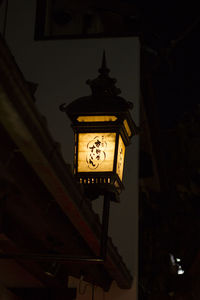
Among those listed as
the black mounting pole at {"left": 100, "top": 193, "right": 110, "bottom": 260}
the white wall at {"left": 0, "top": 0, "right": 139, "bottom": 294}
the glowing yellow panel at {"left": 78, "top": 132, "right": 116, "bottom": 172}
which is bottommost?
the black mounting pole at {"left": 100, "top": 193, "right": 110, "bottom": 260}

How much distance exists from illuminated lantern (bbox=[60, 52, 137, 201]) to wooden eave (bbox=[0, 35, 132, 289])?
0.72 feet

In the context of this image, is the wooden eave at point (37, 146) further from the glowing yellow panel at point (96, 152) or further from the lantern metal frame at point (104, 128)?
the glowing yellow panel at point (96, 152)

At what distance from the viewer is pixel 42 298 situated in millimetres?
7453

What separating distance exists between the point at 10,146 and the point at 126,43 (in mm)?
5944

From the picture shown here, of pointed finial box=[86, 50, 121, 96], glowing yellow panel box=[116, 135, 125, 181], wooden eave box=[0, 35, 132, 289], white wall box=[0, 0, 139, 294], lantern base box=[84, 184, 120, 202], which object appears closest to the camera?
wooden eave box=[0, 35, 132, 289]

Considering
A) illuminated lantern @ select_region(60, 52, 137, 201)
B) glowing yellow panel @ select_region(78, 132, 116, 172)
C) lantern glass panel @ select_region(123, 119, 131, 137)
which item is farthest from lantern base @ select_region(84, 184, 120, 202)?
lantern glass panel @ select_region(123, 119, 131, 137)

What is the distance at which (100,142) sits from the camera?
15.4 feet

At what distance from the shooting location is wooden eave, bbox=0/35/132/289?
2893 mm

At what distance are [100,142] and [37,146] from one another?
1.36 meters

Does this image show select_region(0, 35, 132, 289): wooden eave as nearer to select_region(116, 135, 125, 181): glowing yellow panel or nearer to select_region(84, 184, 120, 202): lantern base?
select_region(84, 184, 120, 202): lantern base

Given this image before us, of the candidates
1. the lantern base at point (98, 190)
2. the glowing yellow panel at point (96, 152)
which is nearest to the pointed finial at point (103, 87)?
the glowing yellow panel at point (96, 152)

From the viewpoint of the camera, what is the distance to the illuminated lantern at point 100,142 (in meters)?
4.64

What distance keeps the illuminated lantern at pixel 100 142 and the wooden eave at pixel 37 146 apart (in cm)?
22

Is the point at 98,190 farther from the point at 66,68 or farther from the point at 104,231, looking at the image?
the point at 66,68
